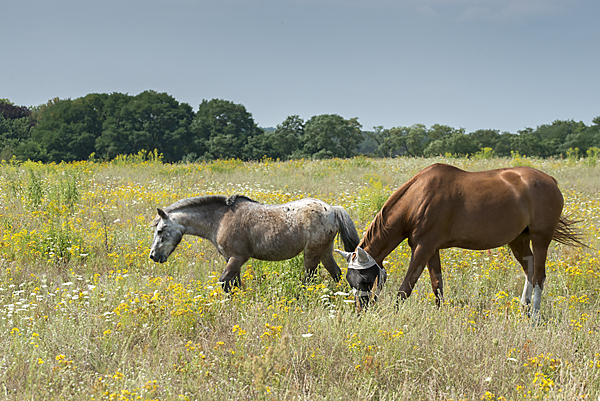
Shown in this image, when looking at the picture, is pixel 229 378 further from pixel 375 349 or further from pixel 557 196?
pixel 557 196

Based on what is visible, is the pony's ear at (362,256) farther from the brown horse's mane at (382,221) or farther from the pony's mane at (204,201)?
the pony's mane at (204,201)

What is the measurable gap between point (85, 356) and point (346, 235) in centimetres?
301

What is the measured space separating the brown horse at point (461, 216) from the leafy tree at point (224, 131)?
39.6m

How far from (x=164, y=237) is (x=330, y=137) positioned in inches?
1928

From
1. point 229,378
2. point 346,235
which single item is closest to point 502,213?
point 346,235

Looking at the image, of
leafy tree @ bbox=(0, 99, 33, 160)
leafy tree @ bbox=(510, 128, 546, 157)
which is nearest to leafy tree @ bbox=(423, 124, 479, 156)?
leafy tree @ bbox=(510, 128, 546, 157)

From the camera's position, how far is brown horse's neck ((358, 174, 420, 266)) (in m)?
4.61

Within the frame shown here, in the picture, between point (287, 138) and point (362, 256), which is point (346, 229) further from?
point (287, 138)

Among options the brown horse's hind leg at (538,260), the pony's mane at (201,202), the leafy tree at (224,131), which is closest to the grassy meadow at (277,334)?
the brown horse's hind leg at (538,260)

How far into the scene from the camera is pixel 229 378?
11.0ft

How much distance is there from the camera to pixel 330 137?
5269cm

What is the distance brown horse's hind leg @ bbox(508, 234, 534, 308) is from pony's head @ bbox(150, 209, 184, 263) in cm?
417

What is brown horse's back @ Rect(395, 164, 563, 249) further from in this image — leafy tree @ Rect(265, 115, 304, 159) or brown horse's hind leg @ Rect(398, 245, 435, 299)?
leafy tree @ Rect(265, 115, 304, 159)

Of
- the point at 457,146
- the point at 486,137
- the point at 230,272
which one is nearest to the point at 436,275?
the point at 230,272
